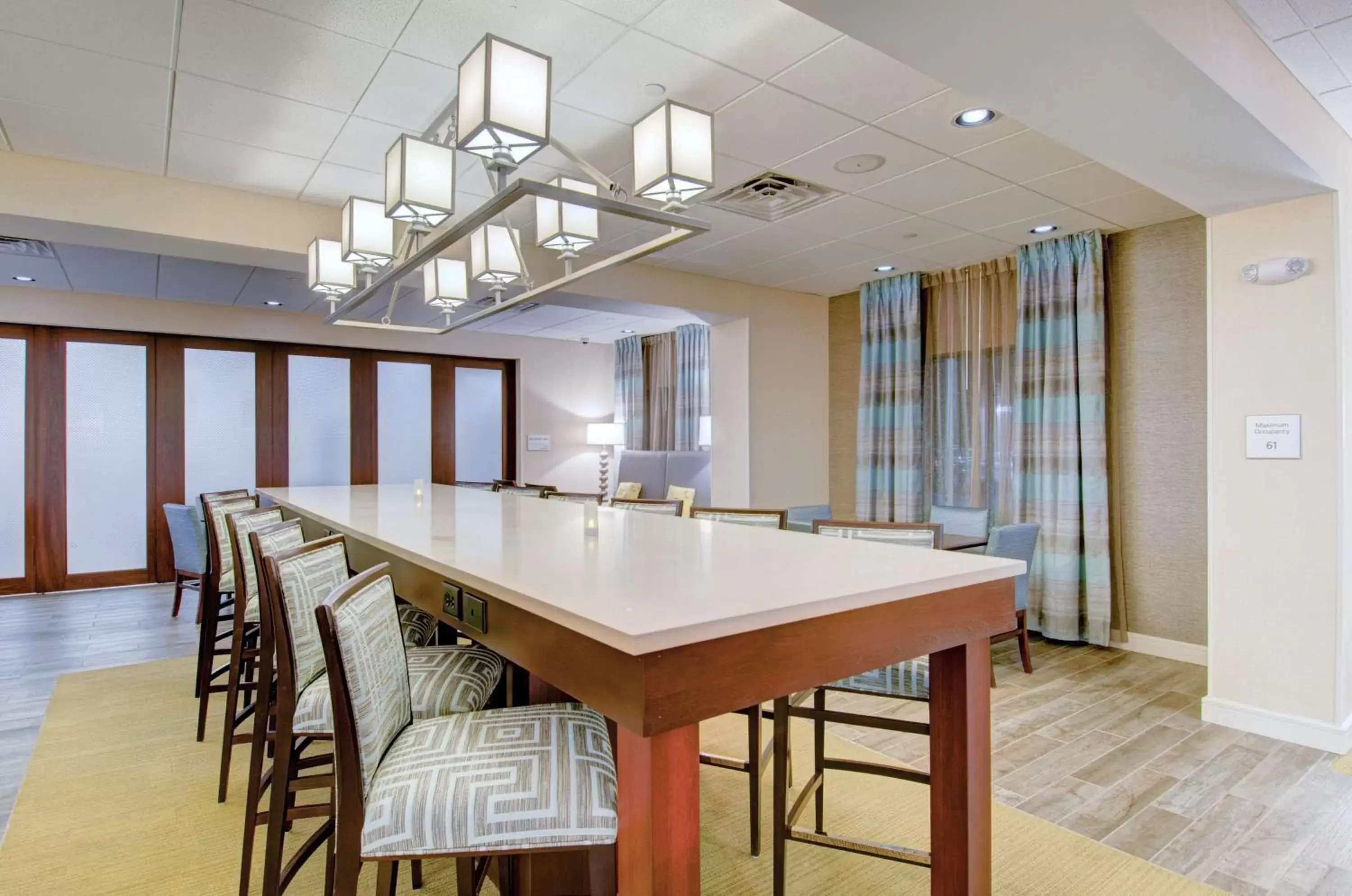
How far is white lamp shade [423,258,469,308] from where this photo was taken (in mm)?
3463

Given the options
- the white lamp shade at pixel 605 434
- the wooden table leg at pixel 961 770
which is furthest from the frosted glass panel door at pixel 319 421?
the wooden table leg at pixel 961 770

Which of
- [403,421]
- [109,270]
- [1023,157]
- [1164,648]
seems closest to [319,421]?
[403,421]

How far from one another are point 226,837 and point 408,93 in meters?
2.60

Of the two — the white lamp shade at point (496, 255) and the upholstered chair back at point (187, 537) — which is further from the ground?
the white lamp shade at point (496, 255)

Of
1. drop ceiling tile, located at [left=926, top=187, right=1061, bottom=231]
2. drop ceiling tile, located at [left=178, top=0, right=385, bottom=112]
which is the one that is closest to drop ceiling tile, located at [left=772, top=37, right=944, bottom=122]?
drop ceiling tile, located at [left=926, top=187, right=1061, bottom=231]

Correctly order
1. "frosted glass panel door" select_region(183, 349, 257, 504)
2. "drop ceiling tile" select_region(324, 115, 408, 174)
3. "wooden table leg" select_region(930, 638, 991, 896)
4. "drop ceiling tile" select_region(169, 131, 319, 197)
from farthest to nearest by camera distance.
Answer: "frosted glass panel door" select_region(183, 349, 257, 504), "drop ceiling tile" select_region(169, 131, 319, 197), "drop ceiling tile" select_region(324, 115, 408, 174), "wooden table leg" select_region(930, 638, 991, 896)

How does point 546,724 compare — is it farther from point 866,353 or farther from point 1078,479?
point 866,353

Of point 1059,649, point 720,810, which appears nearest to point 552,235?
point 720,810

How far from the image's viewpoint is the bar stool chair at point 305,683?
1.50m

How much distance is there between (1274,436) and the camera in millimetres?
2916

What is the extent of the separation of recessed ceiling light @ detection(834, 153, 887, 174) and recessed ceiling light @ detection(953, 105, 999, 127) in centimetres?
41

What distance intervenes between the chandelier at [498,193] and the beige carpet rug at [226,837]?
1923 millimetres

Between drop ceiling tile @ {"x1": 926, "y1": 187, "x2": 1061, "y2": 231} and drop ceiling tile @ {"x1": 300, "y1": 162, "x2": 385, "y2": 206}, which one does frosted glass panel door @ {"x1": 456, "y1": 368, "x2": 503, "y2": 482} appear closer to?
drop ceiling tile @ {"x1": 300, "y1": 162, "x2": 385, "y2": 206}

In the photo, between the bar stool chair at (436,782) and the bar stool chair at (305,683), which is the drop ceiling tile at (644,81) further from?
the bar stool chair at (436,782)
